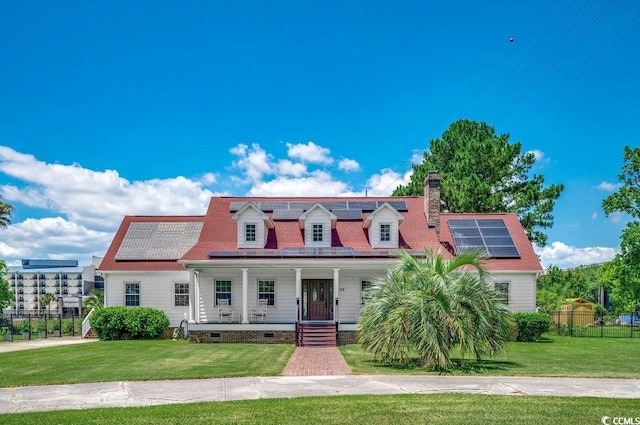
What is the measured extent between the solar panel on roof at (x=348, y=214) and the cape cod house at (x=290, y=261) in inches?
2.0

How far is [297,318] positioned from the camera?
2309cm

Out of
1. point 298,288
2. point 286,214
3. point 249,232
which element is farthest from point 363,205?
point 298,288

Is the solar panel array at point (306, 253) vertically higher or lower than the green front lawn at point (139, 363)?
higher

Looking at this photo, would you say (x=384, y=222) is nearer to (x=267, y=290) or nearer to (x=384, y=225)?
(x=384, y=225)

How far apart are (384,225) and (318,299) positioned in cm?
465

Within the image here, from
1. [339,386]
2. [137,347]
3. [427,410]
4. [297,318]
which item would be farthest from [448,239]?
[427,410]

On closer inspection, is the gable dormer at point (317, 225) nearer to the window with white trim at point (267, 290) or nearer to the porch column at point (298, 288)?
the porch column at point (298, 288)

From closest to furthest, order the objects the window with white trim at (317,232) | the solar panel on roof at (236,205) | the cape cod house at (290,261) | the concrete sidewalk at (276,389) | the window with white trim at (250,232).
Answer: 1. the concrete sidewalk at (276,389)
2. the cape cod house at (290,261)
3. the window with white trim at (250,232)
4. the window with white trim at (317,232)
5. the solar panel on roof at (236,205)

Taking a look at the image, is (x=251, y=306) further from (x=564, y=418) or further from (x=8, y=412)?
(x=564, y=418)

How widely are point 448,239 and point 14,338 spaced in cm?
2265

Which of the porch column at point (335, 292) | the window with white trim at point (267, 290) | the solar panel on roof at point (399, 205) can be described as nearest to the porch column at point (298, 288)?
the porch column at point (335, 292)

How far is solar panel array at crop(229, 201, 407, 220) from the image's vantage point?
2752 centimetres

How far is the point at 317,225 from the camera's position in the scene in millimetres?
25922

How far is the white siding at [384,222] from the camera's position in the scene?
25.7 m
